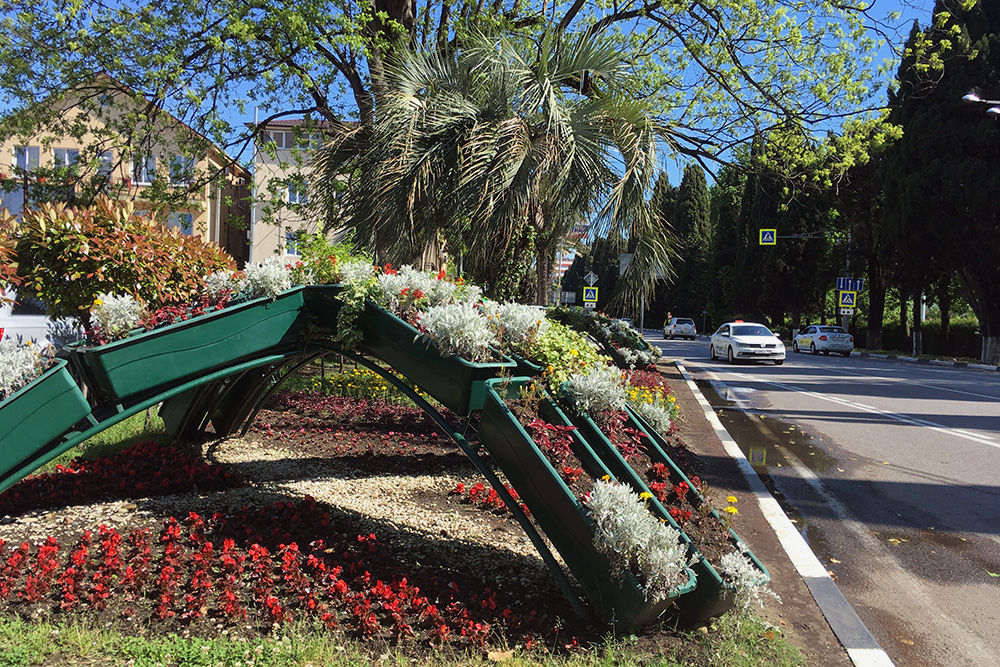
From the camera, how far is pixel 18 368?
138 inches

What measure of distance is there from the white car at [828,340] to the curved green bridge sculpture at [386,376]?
28987 millimetres

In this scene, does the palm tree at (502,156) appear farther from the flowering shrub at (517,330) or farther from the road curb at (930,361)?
the road curb at (930,361)

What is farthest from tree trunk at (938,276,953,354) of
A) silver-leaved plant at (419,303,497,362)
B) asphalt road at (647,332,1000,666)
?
silver-leaved plant at (419,303,497,362)

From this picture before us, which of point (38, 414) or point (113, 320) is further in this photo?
point (113, 320)

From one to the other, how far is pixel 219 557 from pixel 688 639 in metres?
2.37

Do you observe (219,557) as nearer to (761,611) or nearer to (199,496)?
(199,496)

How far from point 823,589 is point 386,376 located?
282cm

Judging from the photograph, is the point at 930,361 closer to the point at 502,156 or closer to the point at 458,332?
the point at 502,156

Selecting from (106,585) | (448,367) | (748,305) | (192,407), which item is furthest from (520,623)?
(748,305)

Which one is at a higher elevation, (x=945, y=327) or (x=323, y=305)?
(x=323, y=305)

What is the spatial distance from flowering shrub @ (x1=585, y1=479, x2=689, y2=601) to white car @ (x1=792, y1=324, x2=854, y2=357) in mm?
29973

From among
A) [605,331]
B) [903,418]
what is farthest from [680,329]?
[903,418]

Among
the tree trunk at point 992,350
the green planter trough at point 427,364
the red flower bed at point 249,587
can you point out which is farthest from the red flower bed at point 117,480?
the tree trunk at point 992,350

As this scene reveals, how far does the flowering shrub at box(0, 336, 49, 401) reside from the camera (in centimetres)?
344
